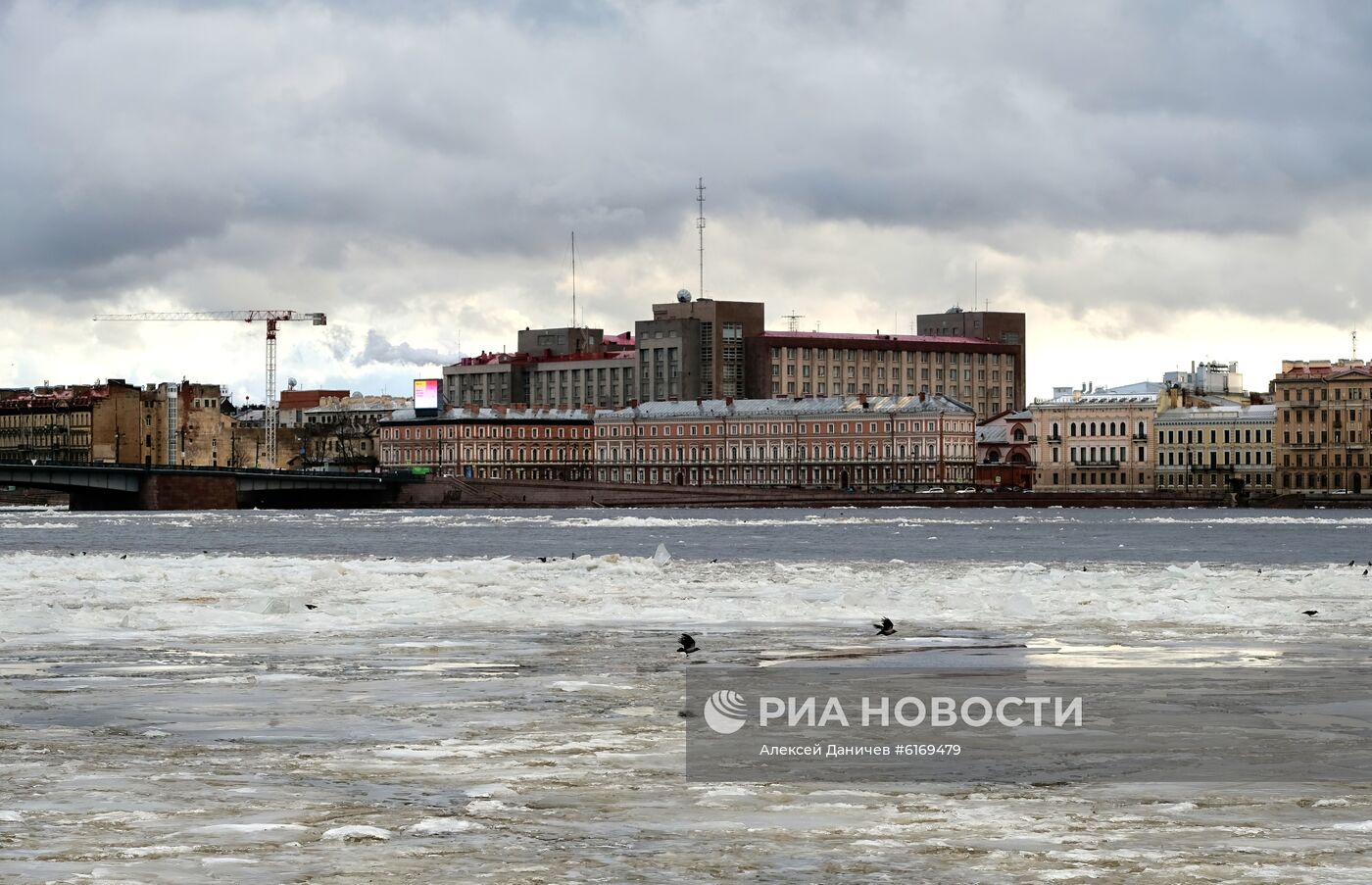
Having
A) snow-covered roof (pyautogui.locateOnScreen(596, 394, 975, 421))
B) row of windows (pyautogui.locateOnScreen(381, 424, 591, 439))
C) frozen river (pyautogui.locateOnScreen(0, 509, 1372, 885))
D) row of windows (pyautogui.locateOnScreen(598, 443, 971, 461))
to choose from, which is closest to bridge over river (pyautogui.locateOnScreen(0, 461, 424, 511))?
row of windows (pyautogui.locateOnScreen(381, 424, 591, 439))

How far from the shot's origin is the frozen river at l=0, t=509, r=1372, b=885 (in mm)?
9516

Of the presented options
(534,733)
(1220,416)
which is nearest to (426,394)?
(1220,416)

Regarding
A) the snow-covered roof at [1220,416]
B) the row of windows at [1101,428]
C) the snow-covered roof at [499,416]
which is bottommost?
the row of windows at [1101,428]

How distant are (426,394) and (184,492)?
52134 millimetres

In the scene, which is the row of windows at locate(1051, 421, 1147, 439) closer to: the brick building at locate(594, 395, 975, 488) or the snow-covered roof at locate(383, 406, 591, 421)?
the brick building at locate(594, 395, 975, 488)

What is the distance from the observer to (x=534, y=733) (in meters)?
13.6

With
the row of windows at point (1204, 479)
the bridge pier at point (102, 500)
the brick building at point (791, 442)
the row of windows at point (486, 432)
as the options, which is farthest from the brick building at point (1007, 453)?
the bridge pier at point (102, 500)

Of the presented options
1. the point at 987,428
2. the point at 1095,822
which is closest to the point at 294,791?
the point at 1095,822

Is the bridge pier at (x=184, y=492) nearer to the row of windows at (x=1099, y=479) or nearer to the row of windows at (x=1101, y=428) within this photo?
the row of windows at (x=1099, y=479)

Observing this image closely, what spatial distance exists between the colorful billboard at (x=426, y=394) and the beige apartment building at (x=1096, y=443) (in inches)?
2085

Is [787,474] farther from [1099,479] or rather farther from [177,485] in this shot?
[177,485]

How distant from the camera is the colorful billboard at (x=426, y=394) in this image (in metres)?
189

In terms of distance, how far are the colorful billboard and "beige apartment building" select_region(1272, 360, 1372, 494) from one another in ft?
236

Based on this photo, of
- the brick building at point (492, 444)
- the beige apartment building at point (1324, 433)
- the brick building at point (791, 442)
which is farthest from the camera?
the brick building at point (492, 444)
